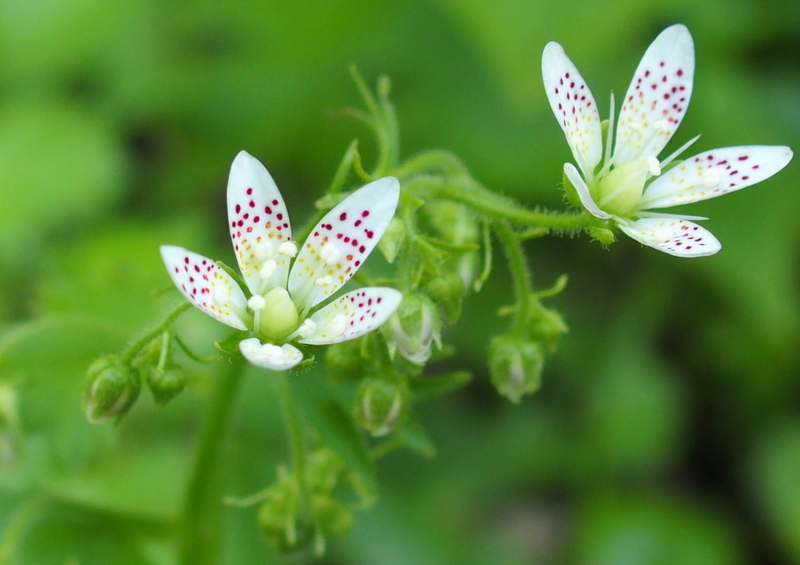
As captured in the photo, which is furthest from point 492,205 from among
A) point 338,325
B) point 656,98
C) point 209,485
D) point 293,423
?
point 209,485

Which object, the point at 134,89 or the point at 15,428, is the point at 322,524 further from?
the point at 134,89

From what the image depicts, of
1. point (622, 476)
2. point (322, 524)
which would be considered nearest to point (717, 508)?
point (622, 476)

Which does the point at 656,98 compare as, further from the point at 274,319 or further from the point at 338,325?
the point at 274,319

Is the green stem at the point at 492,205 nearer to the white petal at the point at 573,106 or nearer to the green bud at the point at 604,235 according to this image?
the green bud at the point at 604,235

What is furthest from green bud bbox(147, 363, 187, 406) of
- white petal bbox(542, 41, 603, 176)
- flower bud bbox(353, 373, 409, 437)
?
white petal bbox(542, 41, 603, 176)

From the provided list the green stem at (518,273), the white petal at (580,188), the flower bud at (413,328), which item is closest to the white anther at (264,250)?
the flower bud at (413,328)
